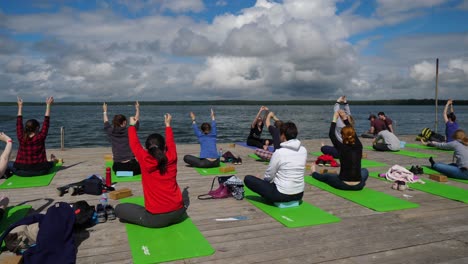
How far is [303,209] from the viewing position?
546cm

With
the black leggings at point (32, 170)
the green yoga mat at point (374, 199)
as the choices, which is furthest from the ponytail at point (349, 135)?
the black leggings at point (32, 170)

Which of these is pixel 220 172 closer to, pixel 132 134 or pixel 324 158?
pixel 324 158

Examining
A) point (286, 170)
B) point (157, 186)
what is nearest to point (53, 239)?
point (157, 186)

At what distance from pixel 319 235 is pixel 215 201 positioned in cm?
213

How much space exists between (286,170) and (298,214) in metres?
0.69

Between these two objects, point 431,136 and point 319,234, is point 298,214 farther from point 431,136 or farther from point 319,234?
point 431,136

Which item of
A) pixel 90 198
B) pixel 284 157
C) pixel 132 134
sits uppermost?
pixel 132 134

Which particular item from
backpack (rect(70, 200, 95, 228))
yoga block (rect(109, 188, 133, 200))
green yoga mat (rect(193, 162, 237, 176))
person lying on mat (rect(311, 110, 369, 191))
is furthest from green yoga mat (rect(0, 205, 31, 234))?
person lying on mat (rect(311, 110, 369, 191))

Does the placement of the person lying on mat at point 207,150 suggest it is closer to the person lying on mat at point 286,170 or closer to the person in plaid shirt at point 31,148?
the person in plaid shirt at point 31,148

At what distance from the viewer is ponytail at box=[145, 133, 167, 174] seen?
13.9ft

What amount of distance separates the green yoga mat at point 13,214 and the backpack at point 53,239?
3.77 ft

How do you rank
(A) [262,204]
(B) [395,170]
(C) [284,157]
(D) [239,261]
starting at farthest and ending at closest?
(B) [395,170]
(A) [262,204]
(C) [284,157]
(D) [239,261]

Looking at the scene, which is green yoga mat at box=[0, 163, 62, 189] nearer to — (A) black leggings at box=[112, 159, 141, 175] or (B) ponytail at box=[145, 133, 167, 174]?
(A) black leggings at box=[112, 159, 141, 175]

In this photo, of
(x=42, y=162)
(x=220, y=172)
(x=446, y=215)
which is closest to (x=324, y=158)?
(x=220, y=172)
